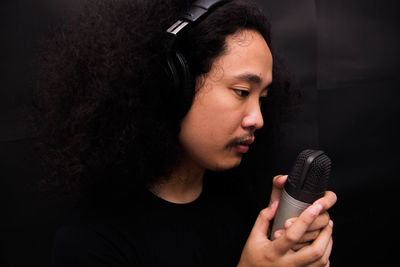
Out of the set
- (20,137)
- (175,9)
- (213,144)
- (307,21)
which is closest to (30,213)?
(20,137)

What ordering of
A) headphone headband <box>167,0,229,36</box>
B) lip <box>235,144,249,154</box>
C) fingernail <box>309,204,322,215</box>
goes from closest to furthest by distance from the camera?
fingernail <box>309,204,322,215</box>
headphone headband <box>167,0,229,36</box>
lip <box>235,144,249,154</box>

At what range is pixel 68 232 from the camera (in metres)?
0.77

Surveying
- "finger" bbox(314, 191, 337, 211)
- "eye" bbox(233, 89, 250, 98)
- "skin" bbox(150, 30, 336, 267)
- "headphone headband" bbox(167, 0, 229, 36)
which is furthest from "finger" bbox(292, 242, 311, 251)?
"headphone headband" bbox(167, 0, 229, 36)

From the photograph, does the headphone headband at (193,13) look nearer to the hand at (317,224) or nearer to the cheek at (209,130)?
the cheek at (209,130)

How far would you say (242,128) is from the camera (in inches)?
31.3

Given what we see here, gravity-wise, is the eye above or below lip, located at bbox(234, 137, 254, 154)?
above

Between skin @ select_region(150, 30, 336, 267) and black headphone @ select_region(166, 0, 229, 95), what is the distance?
0.05 meters

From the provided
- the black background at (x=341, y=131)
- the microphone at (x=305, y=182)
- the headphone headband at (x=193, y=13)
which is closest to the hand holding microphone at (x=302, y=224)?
the microphone at (x=305, y=182)

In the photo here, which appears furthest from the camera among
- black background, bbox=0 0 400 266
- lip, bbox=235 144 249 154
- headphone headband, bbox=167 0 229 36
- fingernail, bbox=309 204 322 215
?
black background, bbox=0 0 400 266

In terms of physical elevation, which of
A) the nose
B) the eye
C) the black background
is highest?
the eye

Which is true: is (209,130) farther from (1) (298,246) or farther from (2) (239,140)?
(1) (298,246)

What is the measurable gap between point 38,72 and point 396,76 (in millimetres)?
1729

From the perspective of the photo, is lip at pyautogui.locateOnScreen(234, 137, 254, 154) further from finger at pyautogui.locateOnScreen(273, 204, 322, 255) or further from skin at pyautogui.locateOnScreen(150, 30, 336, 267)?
finger at pyautogui.locateOnScreen(273, 204, 322, 255)

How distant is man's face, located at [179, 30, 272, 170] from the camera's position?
0.75 metres
